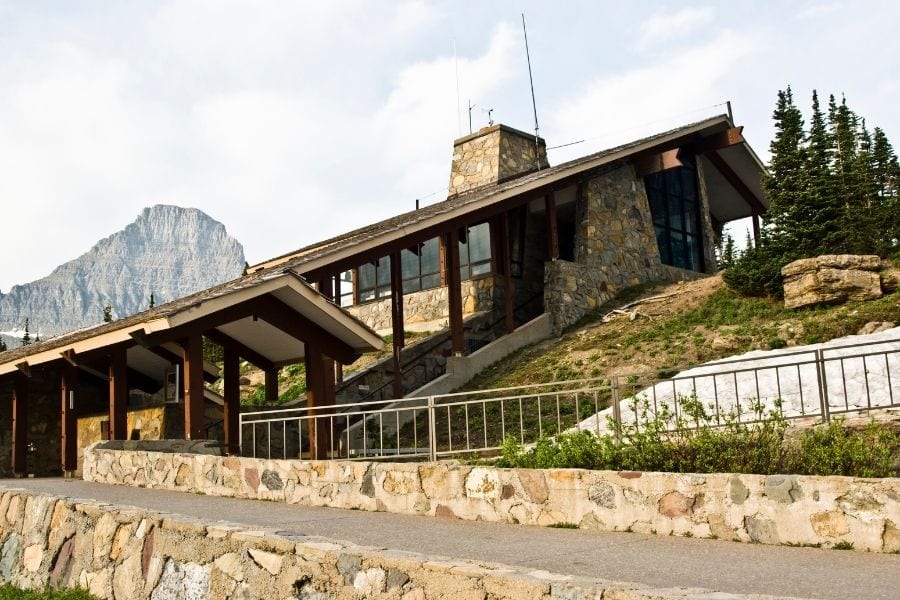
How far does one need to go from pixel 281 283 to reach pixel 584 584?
9531mm

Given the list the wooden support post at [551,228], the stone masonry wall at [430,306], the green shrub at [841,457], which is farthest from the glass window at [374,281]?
the green shrub at [841,457]

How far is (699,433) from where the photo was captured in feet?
26.8

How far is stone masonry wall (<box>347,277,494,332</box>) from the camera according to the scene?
2380 cm

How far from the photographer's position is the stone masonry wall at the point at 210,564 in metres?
4.72

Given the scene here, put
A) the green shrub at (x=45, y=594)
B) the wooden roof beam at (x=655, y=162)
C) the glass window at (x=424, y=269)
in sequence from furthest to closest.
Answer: the glass window at (x=424, y=269) → the wooden roof beam at (x=655, y=162) → the green shrub at (x=45, y=594)

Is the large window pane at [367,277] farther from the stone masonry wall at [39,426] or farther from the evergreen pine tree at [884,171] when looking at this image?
the evergreen pine tree at [884,171]

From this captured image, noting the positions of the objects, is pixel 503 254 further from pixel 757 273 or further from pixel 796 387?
pixel 796 387

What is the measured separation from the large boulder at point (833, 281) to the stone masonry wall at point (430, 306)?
8032 mm

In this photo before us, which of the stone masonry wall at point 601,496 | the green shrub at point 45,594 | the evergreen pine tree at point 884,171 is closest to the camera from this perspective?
the stone masonry wall at point 601,496

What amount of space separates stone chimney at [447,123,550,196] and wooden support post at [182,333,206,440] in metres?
15.9

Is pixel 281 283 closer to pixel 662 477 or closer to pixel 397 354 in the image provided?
pixel 397 354

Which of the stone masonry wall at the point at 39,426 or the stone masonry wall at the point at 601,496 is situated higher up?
the stone masonry wall at the point at 39,426

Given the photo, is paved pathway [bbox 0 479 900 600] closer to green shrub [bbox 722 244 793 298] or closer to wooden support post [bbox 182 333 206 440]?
wooden support post [bbox 182 333 206 440]

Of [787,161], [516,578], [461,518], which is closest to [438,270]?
[787,161]
